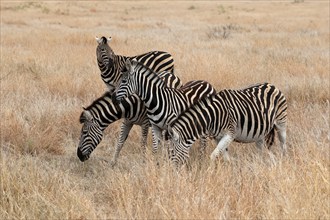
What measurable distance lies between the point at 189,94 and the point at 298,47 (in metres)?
11.3

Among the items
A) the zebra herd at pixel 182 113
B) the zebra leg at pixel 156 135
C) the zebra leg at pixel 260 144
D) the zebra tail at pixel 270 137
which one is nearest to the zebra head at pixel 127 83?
the zebra herd at pixel 182 113

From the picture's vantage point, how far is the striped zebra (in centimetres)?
486

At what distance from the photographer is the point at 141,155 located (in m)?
6.40

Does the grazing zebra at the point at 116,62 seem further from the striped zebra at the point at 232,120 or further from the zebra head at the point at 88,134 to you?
the striped zebra at the point at 232,120

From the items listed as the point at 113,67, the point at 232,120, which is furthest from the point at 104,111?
the point at 113,67

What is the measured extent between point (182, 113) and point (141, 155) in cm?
167

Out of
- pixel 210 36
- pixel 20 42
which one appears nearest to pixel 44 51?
pixel 20 42

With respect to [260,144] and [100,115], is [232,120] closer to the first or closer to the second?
[260,144]

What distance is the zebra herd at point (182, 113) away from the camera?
494 centimetres

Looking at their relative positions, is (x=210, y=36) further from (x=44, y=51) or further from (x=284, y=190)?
(x=284, y=190)

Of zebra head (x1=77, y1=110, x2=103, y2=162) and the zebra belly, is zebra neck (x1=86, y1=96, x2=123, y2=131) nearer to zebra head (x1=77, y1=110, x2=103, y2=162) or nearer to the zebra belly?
zebra head (x1=77, y1=110, x2=103, y2=162)

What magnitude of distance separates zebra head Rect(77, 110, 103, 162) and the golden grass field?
253 mm

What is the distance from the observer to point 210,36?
19516mm

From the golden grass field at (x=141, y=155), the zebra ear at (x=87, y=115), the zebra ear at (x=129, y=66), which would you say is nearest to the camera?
the golden grass field at (x=141, y=155)
